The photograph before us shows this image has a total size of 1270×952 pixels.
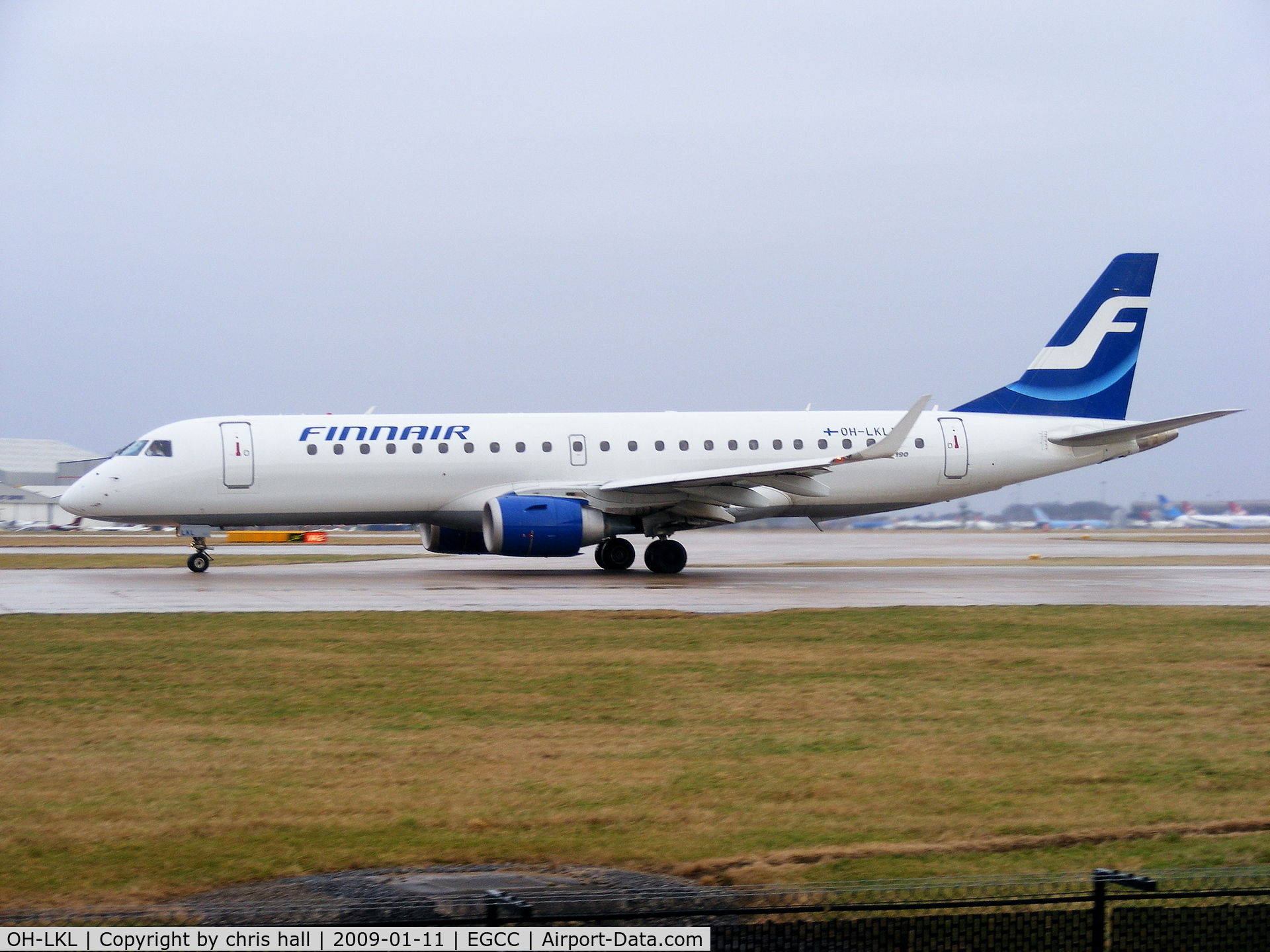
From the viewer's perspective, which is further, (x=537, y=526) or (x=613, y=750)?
(x=537, y=526)

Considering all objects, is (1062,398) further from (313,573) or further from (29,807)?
(29,807)

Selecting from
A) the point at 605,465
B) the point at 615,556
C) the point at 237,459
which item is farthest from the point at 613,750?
the point at 237,459

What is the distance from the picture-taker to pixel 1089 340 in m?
29.8

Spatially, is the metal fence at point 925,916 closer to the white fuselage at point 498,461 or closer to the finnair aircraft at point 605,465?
the finnair aircraft at point 605,465

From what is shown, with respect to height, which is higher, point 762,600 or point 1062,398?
point 1062,398

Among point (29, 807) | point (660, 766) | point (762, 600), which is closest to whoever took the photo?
point (29, 807)

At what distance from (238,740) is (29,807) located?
6.87 ft

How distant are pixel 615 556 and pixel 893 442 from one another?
6565 millimetres

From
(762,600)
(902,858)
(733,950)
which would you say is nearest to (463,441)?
(762,600)

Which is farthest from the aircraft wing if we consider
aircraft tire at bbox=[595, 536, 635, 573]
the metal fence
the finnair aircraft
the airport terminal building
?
the airport terminal building

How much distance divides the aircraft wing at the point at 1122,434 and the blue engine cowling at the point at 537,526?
11.5m

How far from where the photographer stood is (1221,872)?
584 cm
